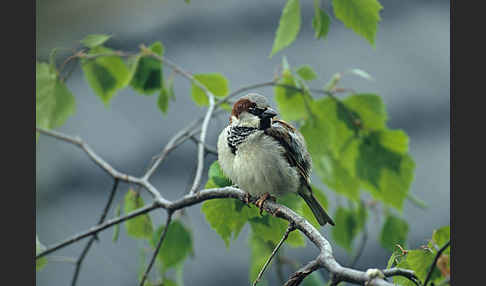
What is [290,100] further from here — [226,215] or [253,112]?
[226,215]

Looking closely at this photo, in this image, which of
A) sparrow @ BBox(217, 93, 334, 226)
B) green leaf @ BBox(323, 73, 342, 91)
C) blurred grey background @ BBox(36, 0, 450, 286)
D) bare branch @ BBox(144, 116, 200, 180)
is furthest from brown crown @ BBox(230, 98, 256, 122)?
blurred grey background @ BBox(36, 0, 450, 286)

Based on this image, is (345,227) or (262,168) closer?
(262,168)

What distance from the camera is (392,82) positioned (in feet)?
6.70

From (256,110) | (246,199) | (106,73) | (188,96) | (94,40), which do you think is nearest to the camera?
(246,199)

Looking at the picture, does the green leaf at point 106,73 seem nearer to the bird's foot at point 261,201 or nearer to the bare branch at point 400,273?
the bird's foot at point 261,201

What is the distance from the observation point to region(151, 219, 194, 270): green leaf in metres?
0.88

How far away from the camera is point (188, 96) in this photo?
212cm

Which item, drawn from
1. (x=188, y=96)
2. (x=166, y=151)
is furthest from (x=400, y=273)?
(x=188, y=96)

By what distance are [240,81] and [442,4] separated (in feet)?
2.76

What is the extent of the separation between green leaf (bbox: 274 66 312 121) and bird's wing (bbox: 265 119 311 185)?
0.11 m

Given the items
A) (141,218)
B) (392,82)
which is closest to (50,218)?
(141,218)

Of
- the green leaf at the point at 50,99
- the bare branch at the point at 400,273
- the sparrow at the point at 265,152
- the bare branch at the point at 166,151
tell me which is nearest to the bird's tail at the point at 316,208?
the sparrow at the point at 265,152

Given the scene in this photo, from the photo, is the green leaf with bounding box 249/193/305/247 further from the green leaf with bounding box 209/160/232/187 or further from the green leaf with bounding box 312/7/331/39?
the green leaf with bounding box 312/7/331/39

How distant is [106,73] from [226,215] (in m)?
0.44
